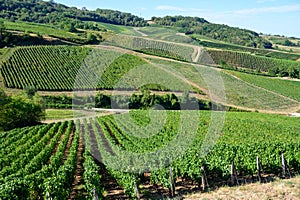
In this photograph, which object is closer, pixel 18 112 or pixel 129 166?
pixel 129 166

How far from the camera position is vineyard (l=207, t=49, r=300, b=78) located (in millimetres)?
113412

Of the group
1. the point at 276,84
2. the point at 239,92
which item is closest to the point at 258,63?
the point at 276,84

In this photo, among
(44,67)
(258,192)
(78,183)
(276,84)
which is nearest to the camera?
(258,192)

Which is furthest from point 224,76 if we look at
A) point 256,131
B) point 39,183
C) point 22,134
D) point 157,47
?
point 39,183

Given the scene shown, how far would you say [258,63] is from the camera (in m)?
125

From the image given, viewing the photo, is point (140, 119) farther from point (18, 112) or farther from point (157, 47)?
point (157, 47)

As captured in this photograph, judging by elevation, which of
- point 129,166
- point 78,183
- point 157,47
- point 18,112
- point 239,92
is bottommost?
point 18,112

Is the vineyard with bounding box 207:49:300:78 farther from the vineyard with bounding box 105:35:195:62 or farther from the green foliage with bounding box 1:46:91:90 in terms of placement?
the green foliage with bounding box 1:46:91:90

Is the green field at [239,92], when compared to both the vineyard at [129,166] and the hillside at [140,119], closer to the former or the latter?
the hillside at [140,119]

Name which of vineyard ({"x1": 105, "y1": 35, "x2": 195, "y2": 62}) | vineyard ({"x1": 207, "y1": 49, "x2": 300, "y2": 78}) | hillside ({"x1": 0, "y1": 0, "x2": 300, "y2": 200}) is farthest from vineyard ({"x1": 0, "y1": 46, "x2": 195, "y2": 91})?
vineyard ({"x1": 207, "y1": 49, "x2": 300, "y2": 78})

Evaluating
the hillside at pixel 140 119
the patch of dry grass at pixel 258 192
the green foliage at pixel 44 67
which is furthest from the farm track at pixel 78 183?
the green foliage at pixel 44 67

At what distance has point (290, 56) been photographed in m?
148

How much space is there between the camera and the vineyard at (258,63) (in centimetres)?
11341

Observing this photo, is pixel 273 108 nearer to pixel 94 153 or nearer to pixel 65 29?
pixel 94 153
